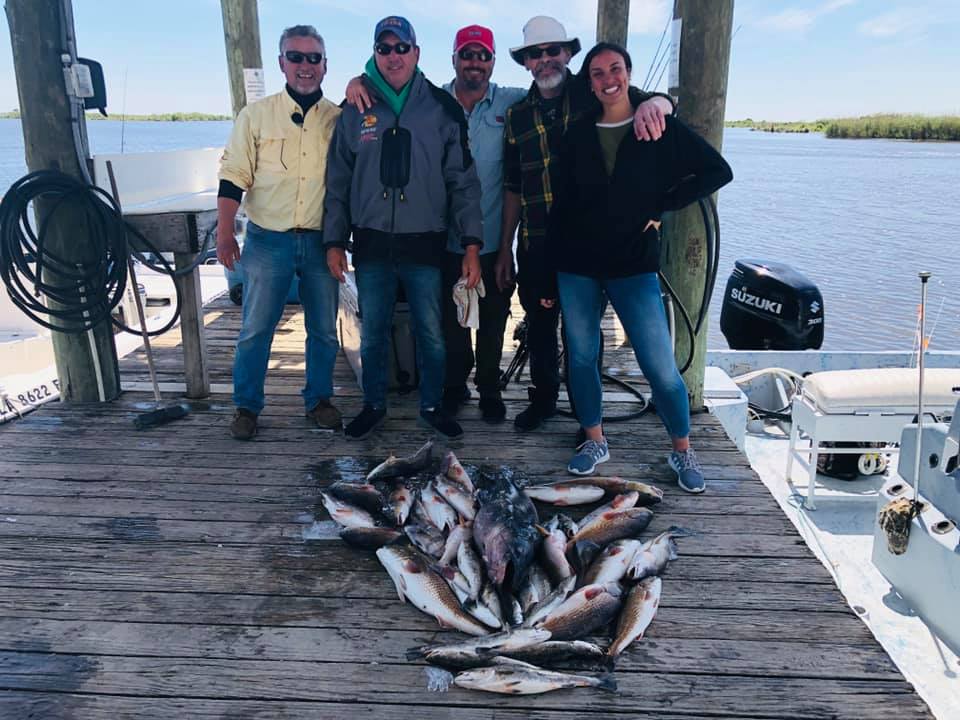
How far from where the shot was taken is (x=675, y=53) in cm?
379

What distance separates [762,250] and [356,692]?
18193 millimetres

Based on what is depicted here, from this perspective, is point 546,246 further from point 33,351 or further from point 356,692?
point 33,351

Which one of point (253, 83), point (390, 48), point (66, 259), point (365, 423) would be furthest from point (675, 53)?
point (253, 83)

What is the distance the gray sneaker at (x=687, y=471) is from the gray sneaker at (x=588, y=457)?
12.0 inches

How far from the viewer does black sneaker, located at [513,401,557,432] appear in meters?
3.90

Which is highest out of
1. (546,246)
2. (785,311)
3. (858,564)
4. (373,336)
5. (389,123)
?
(389,123)

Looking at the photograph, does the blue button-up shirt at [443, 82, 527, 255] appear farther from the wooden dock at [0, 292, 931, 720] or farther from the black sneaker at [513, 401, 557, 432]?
the wooden dock at [0, 292, 931, 720]

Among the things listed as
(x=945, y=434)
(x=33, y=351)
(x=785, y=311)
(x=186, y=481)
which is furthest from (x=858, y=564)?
(x=33, y=351)

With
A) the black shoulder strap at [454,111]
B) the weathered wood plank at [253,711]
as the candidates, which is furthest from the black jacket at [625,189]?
the weathered wood plank at [253,711]

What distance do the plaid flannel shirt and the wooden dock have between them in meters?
1.14

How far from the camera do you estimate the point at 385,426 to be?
13.0 ft

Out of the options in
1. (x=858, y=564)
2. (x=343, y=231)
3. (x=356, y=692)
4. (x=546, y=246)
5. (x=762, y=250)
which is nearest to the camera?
(x=356, y=692)

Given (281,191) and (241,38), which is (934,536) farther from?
(241,38)

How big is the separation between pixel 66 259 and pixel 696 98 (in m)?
3.37
